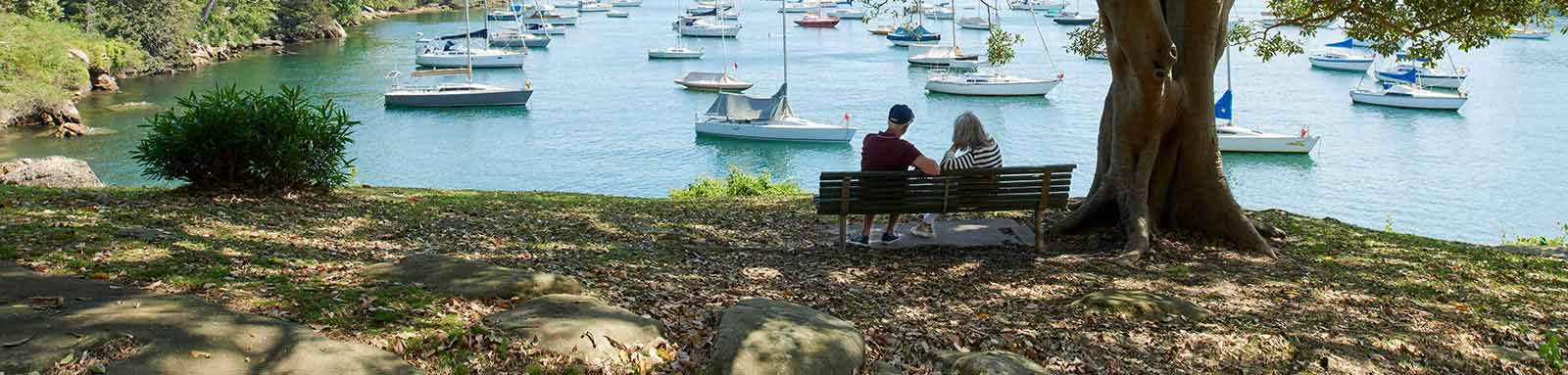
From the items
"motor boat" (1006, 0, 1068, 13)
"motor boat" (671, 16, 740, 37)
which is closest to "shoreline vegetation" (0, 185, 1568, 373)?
"motor boat" (671, 16, 740, 37)

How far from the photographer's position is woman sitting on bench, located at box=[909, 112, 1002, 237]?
8529 millimetres

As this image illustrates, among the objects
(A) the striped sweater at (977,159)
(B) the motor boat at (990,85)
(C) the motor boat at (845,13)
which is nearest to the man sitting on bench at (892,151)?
(A) the striped sweater at (977,159)

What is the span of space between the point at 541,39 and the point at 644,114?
3019 centimetres

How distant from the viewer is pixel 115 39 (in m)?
53.3

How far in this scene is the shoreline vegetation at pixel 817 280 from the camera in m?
5.65

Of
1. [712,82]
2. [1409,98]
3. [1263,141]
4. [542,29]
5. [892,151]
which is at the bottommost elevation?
[1263,141]

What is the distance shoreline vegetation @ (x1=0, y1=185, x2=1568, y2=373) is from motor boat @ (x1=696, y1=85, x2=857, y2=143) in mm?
30871

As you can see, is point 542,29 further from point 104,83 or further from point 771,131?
point 771,131

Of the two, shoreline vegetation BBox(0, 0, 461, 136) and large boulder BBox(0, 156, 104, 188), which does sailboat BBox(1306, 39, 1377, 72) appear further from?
large boulder BBox(0, 156, 104, 188)

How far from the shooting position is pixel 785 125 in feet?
137

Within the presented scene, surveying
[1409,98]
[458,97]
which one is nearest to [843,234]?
[458,97]

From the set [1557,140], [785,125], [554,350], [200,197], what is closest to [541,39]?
[785,125]

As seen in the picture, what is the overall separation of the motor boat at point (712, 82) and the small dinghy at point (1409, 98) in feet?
92.5

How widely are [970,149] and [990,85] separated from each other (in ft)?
149
